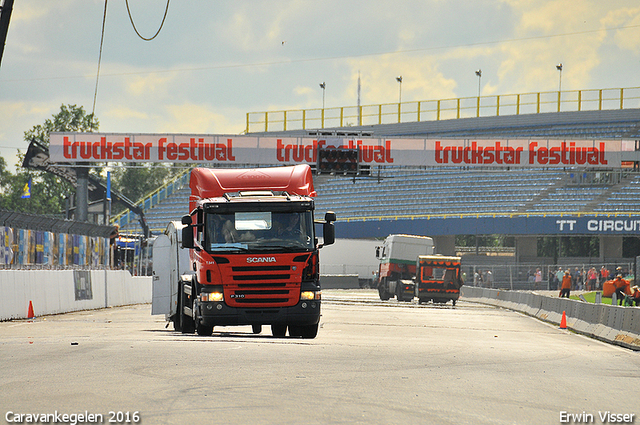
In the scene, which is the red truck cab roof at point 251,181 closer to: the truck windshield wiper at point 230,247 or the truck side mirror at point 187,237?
the truck side mirror at point 187,237

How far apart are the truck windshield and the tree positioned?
279 feet

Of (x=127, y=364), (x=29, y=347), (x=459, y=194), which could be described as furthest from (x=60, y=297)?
(x=459, y=194)

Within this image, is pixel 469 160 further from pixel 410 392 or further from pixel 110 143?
pixel 410 392

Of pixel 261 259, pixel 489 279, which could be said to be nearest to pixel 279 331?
pixel 261 259

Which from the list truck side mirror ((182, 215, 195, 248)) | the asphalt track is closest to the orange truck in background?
the asphalt track

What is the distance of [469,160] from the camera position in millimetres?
45188

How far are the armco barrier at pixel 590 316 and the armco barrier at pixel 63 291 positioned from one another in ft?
47.3

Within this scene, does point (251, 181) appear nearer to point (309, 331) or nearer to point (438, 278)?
point (309, 331)

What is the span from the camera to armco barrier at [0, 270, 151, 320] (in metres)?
22.2

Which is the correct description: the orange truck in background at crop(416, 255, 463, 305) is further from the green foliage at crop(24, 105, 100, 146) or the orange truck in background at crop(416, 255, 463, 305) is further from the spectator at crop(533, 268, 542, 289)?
the green foliage at crop(24, 105, 100, 146)

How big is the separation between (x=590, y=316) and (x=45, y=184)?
94.8 metres

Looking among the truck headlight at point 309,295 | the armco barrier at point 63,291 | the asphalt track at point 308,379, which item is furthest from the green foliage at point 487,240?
the truck headlight at point 309,295

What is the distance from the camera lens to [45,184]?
355 feet

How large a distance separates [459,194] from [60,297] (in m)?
40.6
